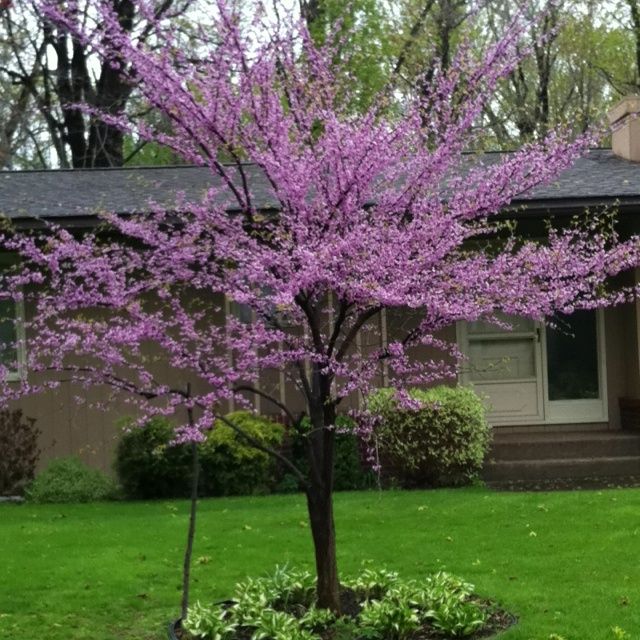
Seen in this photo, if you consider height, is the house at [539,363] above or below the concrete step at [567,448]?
above

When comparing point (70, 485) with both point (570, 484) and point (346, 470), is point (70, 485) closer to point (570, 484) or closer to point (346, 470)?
point (346, 470)

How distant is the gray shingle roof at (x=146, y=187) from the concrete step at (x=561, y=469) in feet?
9.30

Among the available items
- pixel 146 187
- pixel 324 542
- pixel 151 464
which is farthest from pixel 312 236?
pixel 146 187

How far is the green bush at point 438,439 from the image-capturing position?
10422 millimetres

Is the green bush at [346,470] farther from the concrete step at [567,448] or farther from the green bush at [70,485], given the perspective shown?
the green bush at [70,485]

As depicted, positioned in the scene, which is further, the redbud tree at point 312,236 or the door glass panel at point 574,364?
the door glass panel at point 574,364

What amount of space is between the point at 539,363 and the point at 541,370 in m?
0.09

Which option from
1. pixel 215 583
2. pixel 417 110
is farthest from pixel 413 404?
pixel 215 583

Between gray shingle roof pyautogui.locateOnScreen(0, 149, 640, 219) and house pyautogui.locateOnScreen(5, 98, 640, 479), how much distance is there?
0.8 inches

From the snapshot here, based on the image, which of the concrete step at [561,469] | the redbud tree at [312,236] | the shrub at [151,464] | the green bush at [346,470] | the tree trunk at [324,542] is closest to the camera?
the redbud tree at [312,236]

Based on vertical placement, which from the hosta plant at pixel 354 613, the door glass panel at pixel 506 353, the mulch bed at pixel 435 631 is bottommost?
the mulch bed at pixel 435 631

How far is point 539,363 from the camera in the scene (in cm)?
1212

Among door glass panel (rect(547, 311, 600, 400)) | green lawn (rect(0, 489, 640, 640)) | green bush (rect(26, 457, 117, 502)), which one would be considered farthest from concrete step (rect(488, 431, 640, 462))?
green bush (rect(26, 457, 117, 502))

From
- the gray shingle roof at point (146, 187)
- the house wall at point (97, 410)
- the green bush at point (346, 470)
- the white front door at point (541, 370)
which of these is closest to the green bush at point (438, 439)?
the green bush at point (346, 470)
